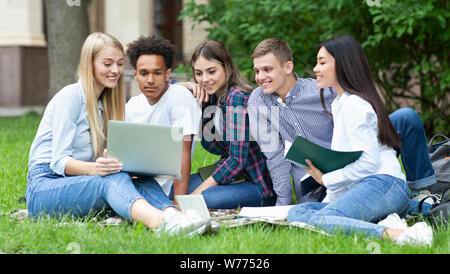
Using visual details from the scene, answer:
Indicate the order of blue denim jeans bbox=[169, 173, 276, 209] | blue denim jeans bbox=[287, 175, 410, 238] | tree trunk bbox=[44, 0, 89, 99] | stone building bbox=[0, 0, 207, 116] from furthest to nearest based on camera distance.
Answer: stone building bbox=[0, 0, 207, 116], tree trunk bbox=[44, 0, 89, 99], blue denim jeans bbox=[169, 173, 276, 209], blue denim jeans bbox=[287, 175, 410, 238]

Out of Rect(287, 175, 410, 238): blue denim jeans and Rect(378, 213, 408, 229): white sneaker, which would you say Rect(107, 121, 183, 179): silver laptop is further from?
Rect(378, 213, 408, 229): white sneaker

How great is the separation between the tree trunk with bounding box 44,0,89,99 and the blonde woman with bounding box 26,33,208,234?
5.59 m

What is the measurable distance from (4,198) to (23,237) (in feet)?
4.88

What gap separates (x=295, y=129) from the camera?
3.79 meters

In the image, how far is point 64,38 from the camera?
29.6 ft

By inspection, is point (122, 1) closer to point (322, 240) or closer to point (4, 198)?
point (4, 198)

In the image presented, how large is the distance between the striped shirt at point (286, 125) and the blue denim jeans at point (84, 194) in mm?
778

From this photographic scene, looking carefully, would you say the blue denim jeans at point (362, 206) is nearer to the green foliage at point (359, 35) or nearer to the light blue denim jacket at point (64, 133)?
the light blue denim jacket at point (64, 133)

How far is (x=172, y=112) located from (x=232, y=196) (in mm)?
675

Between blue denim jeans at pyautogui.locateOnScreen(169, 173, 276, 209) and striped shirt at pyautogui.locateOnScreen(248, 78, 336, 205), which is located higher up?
striped shirt at pyautogui.locateOnScreen(248, 78, 336, 205)

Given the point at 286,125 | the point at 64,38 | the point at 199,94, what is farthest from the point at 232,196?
the point at 64,38

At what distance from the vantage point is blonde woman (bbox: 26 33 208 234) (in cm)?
320

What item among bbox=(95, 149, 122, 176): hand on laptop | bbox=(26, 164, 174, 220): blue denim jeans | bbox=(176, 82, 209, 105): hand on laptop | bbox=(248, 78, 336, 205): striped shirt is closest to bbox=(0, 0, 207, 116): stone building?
bbox=(176, 82, 209, 105): hand on laptop
